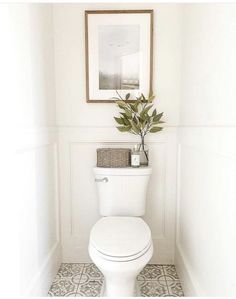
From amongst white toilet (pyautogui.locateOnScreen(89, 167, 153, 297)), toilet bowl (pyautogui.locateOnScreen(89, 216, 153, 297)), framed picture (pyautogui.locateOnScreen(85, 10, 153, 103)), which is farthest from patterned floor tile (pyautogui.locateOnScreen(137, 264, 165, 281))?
framed picture (pyautogui.locateOnScreen(85, 10, 153, 103))

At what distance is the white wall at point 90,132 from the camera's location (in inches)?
68.6

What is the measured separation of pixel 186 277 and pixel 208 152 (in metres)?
0.78

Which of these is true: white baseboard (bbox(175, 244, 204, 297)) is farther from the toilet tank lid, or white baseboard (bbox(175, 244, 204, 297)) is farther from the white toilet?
the toilet tank lid

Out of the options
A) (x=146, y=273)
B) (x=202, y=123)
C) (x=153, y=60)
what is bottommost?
(x=146, y=273)

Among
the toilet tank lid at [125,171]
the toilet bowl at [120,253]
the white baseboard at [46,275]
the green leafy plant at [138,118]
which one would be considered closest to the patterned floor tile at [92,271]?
the white baseboard at [46,275]

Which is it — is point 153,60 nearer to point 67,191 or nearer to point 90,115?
point 90,115

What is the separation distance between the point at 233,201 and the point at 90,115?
3.69 ft

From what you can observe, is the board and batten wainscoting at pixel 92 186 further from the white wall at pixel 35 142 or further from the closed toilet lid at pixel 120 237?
the closed toilet lid at pixel 120 237

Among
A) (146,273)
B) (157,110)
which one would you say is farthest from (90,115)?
(146,273)

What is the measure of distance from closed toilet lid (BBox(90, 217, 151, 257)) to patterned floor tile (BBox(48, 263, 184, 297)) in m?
0.44

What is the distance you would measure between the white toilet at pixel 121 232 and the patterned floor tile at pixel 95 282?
0.50 ft

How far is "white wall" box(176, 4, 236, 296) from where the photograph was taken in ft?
3.15

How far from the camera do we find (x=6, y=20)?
3.47 feet

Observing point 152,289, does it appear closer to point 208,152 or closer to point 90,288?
point 90,288
